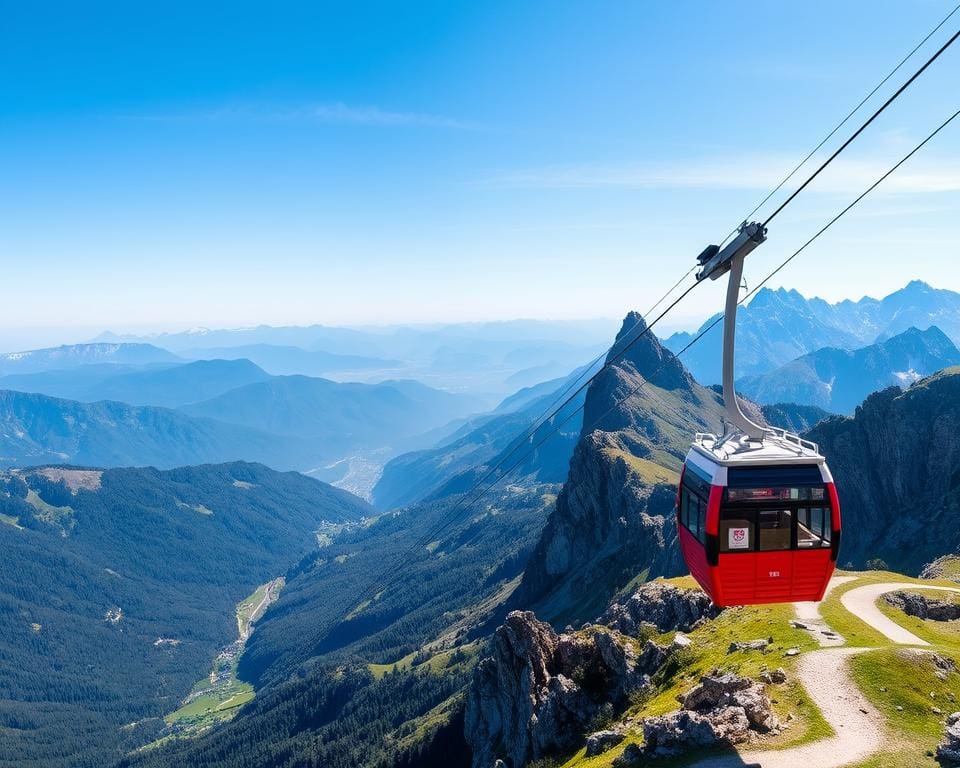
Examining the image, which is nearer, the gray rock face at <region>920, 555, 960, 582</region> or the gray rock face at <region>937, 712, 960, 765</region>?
the gray rock face at <region>937, 712, 960, 765</region>

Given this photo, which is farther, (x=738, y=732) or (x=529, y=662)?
(x=529, y=662)

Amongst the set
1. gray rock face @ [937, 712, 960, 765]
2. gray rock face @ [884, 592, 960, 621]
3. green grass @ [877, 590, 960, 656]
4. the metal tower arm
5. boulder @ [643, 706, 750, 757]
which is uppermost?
the metal tower arm

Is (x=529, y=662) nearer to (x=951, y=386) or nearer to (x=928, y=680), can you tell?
(x=928, y=680)

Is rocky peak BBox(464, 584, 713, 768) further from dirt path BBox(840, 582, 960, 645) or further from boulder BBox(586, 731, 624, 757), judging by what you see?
dirt path BBox(840, 582, 960, 645)

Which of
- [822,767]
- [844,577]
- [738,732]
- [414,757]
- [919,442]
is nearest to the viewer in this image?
[822,767]

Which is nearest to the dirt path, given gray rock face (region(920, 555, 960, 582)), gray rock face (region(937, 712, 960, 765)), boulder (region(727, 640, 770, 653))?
boulder (region(727, 640, 770, 653))

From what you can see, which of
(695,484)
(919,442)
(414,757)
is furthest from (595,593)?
(695,484)

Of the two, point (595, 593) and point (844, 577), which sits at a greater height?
point (844, 577)

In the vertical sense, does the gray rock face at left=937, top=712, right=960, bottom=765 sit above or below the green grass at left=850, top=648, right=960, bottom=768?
above
